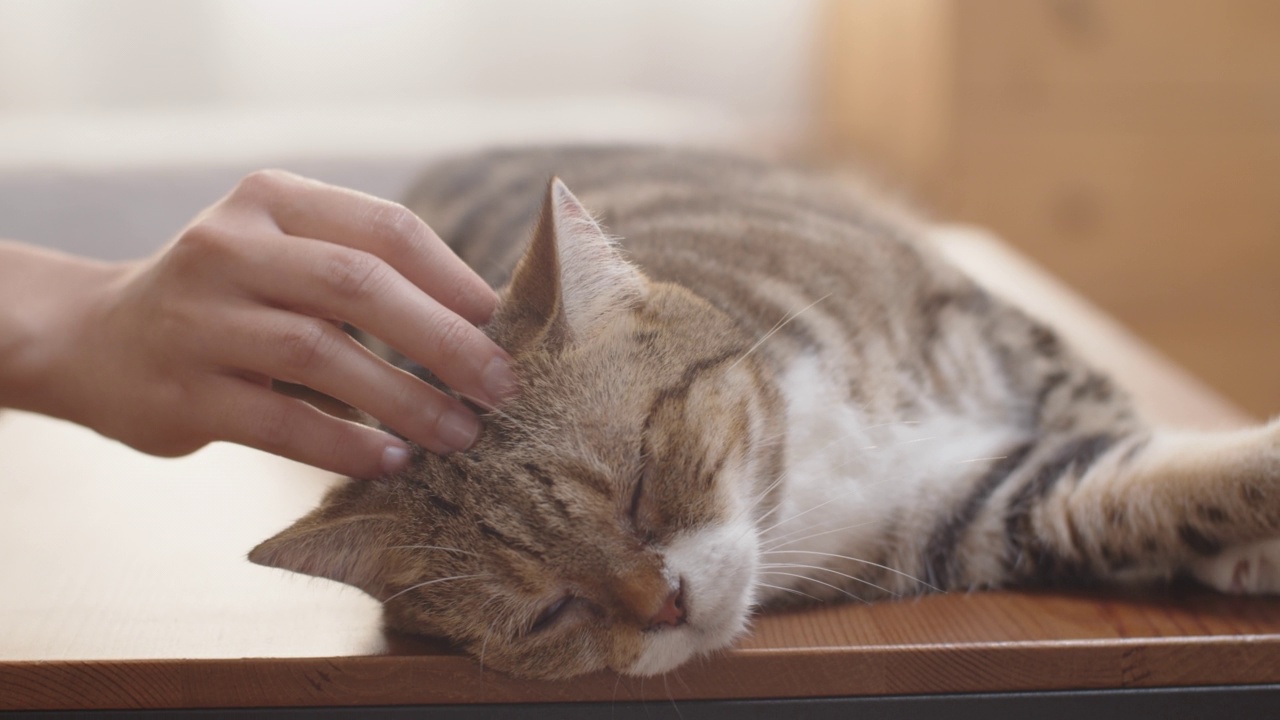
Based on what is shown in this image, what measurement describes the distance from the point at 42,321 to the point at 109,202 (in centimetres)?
154

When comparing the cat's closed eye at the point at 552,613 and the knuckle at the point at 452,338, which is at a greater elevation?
the knuckle at the point at 452,338

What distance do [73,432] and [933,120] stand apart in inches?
89.7

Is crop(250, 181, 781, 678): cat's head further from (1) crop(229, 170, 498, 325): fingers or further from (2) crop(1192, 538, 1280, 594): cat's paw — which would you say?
(2) crop(1192, 538, 1280, 594): cat's paw

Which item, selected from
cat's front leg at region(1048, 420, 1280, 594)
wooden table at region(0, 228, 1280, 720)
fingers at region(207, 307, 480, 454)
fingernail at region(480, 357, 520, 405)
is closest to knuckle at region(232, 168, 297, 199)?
fingers at region(207, 307, 480, 454)

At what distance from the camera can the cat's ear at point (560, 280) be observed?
839 millimetres

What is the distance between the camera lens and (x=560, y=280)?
848 mm

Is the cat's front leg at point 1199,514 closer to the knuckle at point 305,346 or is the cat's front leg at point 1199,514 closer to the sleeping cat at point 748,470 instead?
the sleeping cat at point 748,470

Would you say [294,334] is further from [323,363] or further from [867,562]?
[867,562]

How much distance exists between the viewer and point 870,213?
1.64 metres

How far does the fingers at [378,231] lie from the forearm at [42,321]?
23 centimetres

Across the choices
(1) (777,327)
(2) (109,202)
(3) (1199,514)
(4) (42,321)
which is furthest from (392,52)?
(3) (1199,514)

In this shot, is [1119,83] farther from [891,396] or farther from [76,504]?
[76,504]

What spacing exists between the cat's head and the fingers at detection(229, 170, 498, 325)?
5cm

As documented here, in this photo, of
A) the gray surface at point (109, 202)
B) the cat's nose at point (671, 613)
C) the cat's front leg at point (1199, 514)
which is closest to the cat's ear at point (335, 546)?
the cat's nose at point (671, 613)
